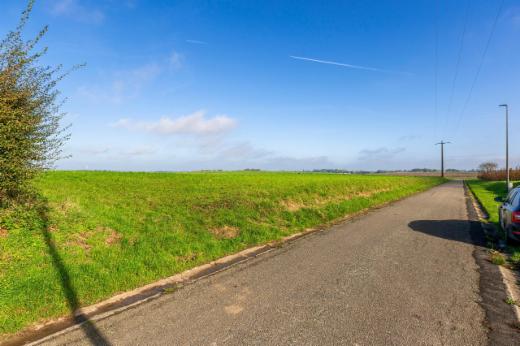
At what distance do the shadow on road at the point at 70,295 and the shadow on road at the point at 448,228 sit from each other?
10.2m

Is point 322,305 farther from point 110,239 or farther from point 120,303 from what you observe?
point 110,239

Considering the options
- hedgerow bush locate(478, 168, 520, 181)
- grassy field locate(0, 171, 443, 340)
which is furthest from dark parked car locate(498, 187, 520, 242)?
hedgerow bush locate(478, 168, 520, 181)

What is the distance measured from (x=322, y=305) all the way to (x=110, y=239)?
6.13 meters

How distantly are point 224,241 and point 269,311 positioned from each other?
4.60m

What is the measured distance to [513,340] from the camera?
3.94m

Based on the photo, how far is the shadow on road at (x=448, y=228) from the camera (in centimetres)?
993

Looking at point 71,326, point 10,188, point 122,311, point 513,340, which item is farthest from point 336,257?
point 10,188

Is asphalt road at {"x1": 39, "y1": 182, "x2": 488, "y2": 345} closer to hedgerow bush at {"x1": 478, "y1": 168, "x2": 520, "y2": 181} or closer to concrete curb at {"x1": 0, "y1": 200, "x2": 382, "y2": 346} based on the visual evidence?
concrete curb at {"x1": 0, "y1": 200, "x2": 382, "y2": 346}

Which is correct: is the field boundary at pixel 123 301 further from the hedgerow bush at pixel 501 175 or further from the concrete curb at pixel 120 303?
the hedgerow bush at pixel 501 175

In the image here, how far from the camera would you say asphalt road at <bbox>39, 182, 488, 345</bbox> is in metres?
4.04

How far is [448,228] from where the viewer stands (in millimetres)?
11375

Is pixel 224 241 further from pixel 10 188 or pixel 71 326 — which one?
pixel 10 188

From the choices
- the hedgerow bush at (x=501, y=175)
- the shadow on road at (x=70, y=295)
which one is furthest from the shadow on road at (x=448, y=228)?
the hedgerow bush at (x=501, y=175)

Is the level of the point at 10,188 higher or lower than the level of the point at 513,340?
higher
